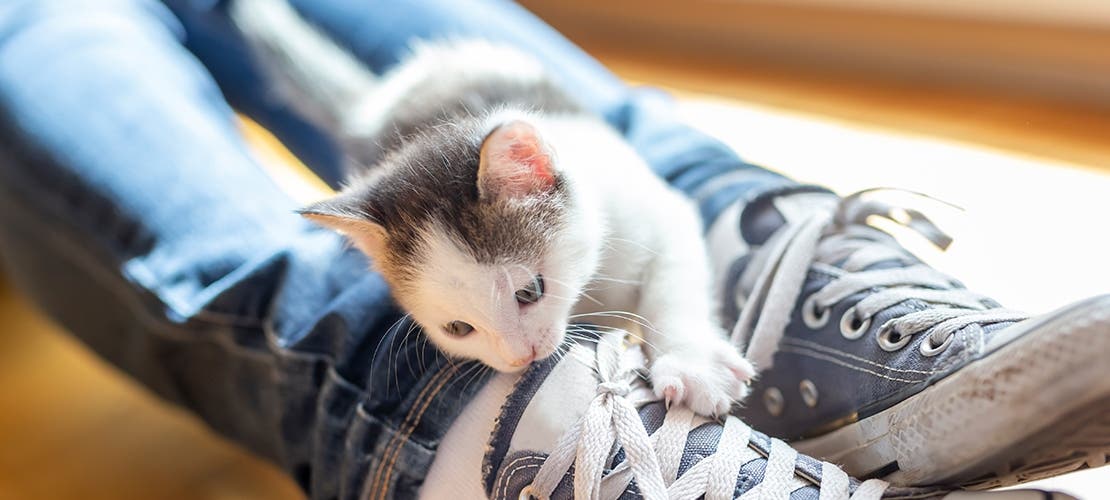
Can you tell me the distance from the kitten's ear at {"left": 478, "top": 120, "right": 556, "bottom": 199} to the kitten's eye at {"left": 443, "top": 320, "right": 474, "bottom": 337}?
0.42 feet

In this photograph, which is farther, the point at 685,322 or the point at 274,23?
the point at 274,23

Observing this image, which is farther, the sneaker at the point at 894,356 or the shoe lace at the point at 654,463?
the shoe lace at the point at 654,463

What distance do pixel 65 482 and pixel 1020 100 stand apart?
1846 mm

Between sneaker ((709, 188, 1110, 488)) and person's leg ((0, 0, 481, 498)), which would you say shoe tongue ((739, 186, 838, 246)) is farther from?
person's leg ((0, 0, 481, 498))

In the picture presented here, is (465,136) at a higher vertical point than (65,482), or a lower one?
higher

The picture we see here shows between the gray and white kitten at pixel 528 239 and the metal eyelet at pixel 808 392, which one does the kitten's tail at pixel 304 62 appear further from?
the metal eyelet at pixel 808 392

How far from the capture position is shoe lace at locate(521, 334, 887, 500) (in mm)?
709

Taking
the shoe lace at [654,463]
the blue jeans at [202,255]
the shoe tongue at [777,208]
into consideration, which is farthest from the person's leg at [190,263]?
the shoe tongue at [777,208]

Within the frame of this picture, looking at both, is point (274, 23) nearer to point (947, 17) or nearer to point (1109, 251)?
point (1109, 251)

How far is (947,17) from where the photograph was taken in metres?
1.69

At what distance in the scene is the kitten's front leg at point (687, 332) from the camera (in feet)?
2.55

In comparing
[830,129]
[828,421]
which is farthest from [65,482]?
[830,129]

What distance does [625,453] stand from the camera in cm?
73

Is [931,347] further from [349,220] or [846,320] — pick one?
[349,220]
